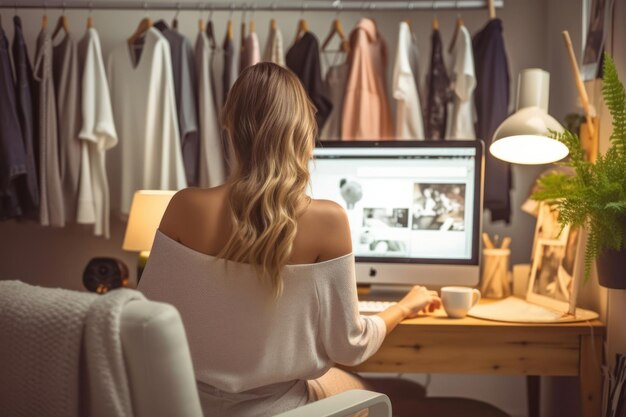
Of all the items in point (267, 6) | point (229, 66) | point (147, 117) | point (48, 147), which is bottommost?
point (48, 147)

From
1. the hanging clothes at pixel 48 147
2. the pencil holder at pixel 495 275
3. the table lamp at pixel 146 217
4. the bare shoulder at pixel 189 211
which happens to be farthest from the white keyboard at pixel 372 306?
the hanging clothes at pixel 48 147

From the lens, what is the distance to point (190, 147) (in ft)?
9.52

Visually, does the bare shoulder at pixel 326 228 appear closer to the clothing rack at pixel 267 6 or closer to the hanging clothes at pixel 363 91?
the hanging clothes at pixel 363 91

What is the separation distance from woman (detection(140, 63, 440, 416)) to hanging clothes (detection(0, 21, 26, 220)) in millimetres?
1602

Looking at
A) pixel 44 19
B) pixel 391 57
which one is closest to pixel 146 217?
pixel 44 19

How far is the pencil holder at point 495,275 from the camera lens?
2.12m

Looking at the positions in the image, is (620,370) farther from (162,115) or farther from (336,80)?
(162,115)

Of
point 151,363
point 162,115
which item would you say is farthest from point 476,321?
point 162,115

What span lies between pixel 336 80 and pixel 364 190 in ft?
3.39

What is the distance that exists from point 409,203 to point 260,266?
0.82 meters

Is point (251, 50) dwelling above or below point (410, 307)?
above

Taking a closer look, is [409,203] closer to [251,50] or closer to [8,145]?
[251,50]

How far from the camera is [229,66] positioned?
288cm

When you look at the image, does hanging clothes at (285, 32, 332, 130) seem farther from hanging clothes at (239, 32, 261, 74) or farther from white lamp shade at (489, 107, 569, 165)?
white lamp shade at (489, 107, 569, 165)
